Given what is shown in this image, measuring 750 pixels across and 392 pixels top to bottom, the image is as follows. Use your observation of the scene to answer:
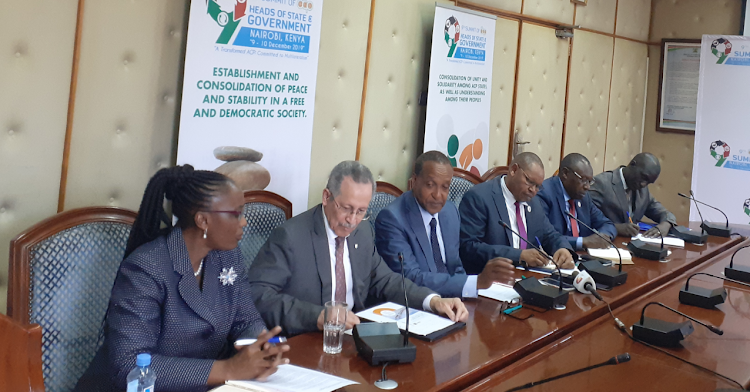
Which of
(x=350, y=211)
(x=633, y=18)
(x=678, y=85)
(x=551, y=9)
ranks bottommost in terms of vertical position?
(x=350, y=211)

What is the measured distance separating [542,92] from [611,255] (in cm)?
237

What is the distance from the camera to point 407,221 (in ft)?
10.3

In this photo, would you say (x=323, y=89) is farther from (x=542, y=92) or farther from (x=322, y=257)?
(x=542, y=92)

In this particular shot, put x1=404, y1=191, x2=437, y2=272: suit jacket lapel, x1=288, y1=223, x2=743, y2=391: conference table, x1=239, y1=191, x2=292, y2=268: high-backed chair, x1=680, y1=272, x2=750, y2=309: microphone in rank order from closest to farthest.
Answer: x1=288, y1=223, x2=743, y2=391: conference table
x1=680, y1=272, x2=750, y2=309: microphone
x1=239, y1=191, x2=292, y2=268: high-backed chair
x1=404, y1=191, x2=437, y2=272: suit jacket lapel

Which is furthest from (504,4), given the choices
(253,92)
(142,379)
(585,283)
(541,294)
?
(142,379)

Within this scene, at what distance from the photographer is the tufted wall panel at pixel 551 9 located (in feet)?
17.4

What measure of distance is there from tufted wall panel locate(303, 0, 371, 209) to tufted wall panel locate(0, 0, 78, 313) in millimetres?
1420

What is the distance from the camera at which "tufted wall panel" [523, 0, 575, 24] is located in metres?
5.31

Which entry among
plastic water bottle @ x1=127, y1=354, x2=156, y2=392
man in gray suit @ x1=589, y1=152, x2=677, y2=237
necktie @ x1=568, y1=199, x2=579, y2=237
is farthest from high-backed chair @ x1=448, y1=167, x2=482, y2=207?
plastic water bottle @ x1=127, y1=354, x2=156, y2=392

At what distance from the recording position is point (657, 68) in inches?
282

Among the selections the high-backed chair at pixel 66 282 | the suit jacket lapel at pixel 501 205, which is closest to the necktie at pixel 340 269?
the high-backed chair at pixel 66 282

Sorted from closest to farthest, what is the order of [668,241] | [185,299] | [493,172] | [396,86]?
[185,299] < [668,241] < [396,86] < [493,172]

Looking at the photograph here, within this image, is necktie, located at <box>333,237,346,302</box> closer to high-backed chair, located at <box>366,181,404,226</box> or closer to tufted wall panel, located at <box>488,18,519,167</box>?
high-backed chair, located at <box>366,181,404,226</box>

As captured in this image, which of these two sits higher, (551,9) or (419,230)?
(551,9)
